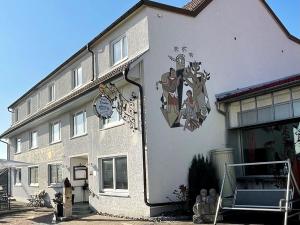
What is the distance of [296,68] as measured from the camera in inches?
851

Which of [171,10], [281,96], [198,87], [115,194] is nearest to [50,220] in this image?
[115,194]

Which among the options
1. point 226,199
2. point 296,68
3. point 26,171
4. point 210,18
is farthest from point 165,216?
point 26,171

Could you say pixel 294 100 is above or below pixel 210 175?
above

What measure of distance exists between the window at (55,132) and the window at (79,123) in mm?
2302

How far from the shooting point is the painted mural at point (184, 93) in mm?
15227

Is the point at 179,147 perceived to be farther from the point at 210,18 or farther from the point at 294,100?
the point at 210,18

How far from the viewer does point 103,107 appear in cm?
1497

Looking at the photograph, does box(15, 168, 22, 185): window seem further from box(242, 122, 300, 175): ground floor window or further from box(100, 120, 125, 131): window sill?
box(242, 122, 300, 175): ground floor window

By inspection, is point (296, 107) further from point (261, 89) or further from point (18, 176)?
point (18, 176)

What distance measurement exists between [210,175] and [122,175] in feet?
11.2

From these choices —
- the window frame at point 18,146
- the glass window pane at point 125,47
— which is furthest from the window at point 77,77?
the window frame at point 18,146

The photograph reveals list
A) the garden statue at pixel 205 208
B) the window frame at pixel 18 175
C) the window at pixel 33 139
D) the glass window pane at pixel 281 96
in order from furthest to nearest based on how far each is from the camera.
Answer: the window frame at pixel 18 175 → the window at pixel 33 139 → the glass window pane at pixel 281 96 → the garden statue at pixel 205 208

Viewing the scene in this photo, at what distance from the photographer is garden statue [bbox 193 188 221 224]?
41.0ft

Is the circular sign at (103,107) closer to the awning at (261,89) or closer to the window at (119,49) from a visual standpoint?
the window at (119,49)
